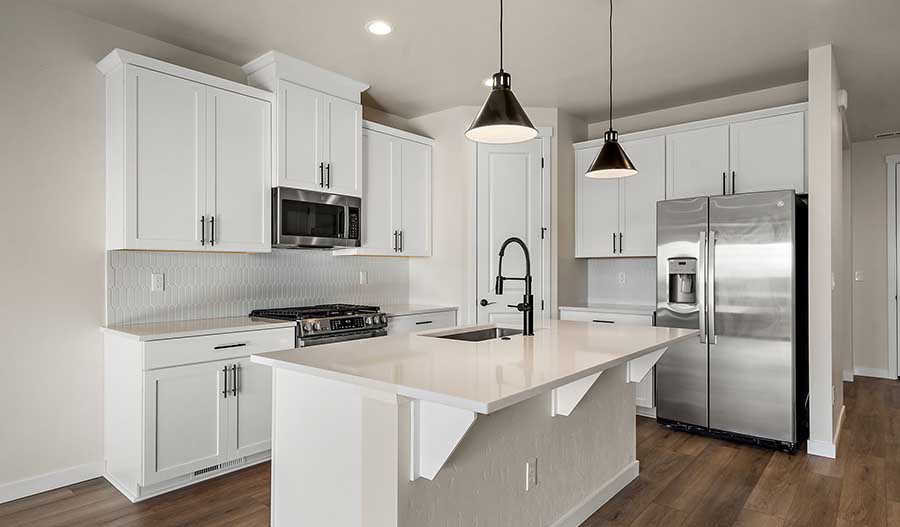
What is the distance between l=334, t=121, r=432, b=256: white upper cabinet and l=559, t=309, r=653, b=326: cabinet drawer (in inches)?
52.1

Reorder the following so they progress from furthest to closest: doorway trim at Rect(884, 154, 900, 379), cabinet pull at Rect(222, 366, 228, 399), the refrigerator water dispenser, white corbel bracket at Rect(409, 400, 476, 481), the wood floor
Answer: doorway trim at Rect(884, 154, 900, 379)
the refrigerator water dispenser
cabinet pull at Rect(222, 366, 228, 399)
the wood floor
white corbel bracket at Rect(409, 400, 476, 481)

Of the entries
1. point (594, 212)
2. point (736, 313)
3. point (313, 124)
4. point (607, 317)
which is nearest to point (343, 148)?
point (313, 124)

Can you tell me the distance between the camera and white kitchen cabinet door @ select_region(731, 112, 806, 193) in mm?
3711

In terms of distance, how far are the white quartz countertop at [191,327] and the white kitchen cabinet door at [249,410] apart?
0.20 metres

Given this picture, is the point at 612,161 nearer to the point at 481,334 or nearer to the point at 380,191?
the point at 481,334

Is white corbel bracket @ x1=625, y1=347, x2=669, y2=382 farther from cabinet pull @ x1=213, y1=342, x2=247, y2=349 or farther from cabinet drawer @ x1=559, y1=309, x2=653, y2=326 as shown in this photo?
cabinet pull @ x1=213, y1=342, x2=247, y2=349

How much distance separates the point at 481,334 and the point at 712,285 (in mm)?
1955

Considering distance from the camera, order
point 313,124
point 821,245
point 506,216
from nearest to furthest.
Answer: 1. point 821,245
2. point 313,124
3. point 506,216

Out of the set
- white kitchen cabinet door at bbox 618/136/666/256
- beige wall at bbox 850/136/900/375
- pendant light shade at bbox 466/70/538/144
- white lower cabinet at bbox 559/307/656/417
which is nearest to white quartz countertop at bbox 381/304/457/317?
white lower cabinet at bbox 559/307/656/417

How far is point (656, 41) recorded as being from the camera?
3303 mm

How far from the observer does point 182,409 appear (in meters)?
2.81

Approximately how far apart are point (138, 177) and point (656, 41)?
3.12 m

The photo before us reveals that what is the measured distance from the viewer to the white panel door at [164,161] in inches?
114

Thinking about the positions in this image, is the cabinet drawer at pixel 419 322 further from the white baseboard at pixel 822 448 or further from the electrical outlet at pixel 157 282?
the white baseboard at pixel 822 448
